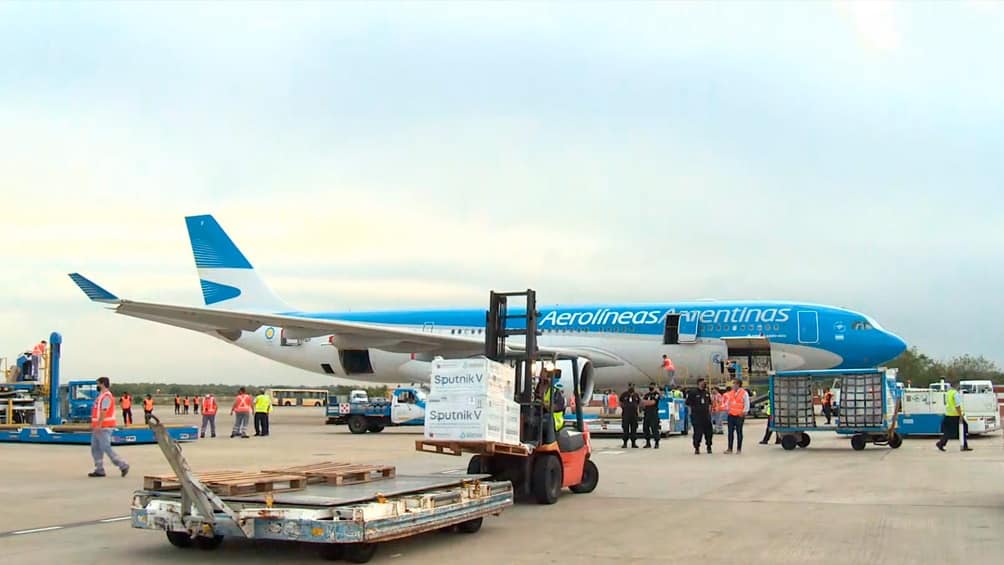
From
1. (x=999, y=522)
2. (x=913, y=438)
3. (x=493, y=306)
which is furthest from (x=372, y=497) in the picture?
(x=913, y=438)

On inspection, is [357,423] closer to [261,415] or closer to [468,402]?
[261,415]

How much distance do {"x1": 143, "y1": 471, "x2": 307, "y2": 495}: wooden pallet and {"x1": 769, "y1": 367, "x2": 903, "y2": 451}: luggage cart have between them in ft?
47.5

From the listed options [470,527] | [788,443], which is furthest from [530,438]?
[788,443]

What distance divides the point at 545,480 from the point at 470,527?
6.90 ft

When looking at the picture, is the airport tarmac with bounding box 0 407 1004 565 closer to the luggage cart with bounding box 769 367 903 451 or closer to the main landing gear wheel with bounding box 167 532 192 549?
the main landing gear wheel with bounding box 167 532 192 549

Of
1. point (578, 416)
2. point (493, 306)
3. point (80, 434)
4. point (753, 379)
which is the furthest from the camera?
point (753, 379)

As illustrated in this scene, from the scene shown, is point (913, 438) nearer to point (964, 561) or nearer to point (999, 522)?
point (999, 522)

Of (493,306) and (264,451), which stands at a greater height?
A: (493,306)

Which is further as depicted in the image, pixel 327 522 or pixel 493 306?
pixel 493 306

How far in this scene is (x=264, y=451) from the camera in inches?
767

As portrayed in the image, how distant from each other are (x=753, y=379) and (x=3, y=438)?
67.3ft

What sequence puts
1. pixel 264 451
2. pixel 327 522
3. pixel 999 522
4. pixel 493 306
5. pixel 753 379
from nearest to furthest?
pixel 327 522 < pixel 999 522 < pixel 493 306 < pixel 264 451 < pixel 753 379

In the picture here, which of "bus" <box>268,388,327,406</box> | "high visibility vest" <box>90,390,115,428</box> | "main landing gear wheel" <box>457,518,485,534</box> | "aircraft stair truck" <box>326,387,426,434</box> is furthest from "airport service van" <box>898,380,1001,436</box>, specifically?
"bus" <box>268,388,327,406</box>

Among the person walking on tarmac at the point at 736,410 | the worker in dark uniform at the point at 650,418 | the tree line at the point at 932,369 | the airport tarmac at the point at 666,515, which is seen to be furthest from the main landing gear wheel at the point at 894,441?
the tree line at the point at 932,369
